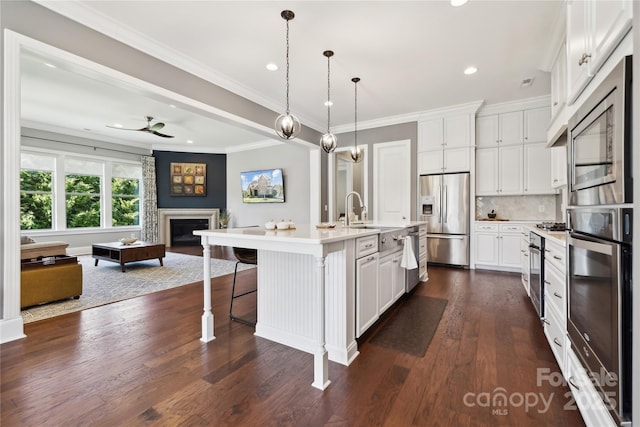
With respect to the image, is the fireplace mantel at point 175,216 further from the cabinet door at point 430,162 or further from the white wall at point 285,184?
the cabinet door at point 430,162

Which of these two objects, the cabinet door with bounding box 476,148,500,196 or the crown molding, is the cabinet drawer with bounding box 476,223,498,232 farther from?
the crown molding

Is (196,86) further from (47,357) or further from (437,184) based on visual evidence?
(437,184)

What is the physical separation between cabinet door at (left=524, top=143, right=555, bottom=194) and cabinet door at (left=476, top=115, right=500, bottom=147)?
514mm

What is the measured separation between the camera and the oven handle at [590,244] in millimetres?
1039

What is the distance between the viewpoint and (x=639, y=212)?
85 cm

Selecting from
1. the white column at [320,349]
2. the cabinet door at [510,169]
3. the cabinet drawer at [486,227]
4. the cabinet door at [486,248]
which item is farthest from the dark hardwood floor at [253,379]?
the cabinet door at [510,169]

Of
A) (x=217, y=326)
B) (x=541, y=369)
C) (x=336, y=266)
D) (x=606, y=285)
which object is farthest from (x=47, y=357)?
(x=541, y=369)

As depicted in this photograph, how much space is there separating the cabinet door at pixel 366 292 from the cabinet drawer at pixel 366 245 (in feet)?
0.13

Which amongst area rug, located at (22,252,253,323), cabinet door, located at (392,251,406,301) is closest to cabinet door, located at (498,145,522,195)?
cabinet door, located at (392,251,406,301)

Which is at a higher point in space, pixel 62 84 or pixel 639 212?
pixel 62 84

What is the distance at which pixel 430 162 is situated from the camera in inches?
209

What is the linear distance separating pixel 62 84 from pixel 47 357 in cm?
410

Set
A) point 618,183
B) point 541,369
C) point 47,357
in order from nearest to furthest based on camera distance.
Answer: point 618,183, point 541,369, point 47,357

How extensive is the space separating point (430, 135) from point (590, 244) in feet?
14.8
